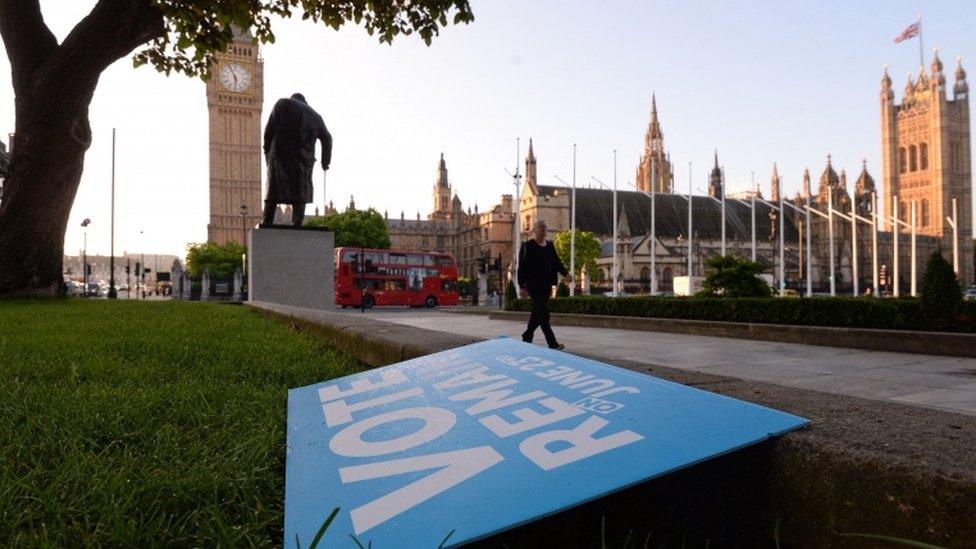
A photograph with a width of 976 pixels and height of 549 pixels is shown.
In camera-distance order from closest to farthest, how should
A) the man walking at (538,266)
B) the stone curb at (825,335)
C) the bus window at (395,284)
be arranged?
the man walking at (538,266) → the stone curb at (825,335) → the bus window at (395,284)

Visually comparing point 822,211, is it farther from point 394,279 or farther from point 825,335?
point 825,335

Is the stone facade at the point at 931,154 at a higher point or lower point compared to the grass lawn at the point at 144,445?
higher

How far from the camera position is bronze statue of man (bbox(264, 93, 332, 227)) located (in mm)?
15602

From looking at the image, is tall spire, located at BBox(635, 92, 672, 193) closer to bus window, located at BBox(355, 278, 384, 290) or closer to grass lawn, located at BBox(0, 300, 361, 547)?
bus window, located at BBox(355, 278, 384, 290)

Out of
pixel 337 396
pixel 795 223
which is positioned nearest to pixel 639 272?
pixel 795 223

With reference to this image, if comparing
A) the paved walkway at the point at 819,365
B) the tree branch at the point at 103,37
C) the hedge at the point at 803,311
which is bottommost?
the paved walkway at the point at 819,365

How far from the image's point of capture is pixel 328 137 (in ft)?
52.7

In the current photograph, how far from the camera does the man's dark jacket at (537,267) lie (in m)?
8.80

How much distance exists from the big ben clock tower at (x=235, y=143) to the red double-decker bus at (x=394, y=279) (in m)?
71.4

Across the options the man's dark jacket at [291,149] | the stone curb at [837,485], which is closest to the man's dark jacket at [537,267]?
the stone curb at [837,485]

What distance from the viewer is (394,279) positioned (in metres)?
41.8

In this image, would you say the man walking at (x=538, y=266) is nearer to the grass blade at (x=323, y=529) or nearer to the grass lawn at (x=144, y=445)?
the grass lawn at (x=144, y=445)

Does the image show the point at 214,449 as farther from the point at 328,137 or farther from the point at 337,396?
the point at 328,137

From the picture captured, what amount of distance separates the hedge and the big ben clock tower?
324ft
